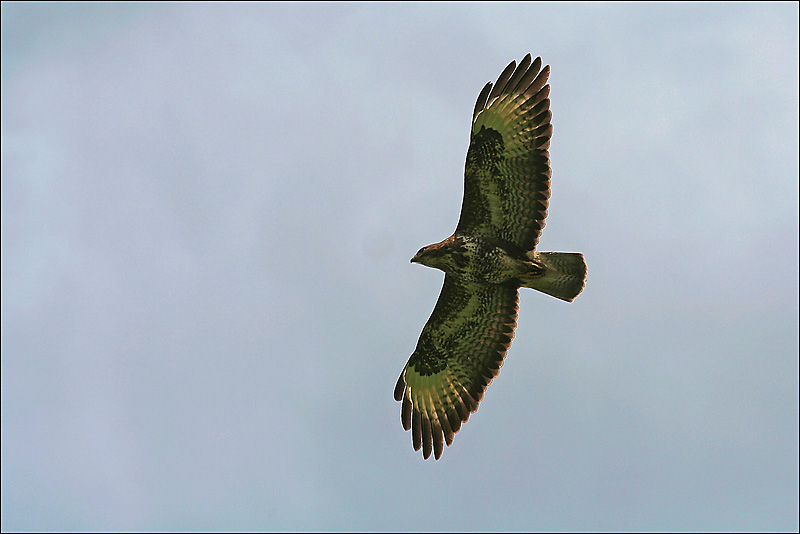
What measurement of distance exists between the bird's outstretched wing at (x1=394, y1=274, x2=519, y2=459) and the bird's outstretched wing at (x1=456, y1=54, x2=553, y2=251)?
3.36 ft

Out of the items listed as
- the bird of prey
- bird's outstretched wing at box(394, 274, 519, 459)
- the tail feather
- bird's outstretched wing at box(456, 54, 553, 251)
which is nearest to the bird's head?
the bird of prey

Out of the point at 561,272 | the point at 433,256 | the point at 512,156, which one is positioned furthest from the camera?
the point at 433,256

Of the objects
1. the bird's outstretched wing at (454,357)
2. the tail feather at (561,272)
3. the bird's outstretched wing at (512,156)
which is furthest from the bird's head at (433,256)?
the tail feather at (561,272)

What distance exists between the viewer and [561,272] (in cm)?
1141

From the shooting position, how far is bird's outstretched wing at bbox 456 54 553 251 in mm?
11266

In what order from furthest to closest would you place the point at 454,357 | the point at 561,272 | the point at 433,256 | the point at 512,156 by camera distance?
the point at 454,357 < the point at 433,256 < the point at 561,272 < the point at 512,156

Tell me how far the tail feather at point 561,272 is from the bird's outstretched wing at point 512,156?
242 millimetres

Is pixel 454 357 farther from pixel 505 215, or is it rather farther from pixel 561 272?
pixel 505 215

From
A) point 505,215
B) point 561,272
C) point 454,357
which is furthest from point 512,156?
point 454,357

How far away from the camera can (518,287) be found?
12.1 metres

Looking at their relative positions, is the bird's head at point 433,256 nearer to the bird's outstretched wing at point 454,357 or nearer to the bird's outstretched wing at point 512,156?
the bird's outstretched wing at point 454,357

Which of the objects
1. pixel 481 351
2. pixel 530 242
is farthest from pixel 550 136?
pixel 481 351

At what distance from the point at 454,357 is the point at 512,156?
3127 mm

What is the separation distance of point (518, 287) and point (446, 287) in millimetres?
998
